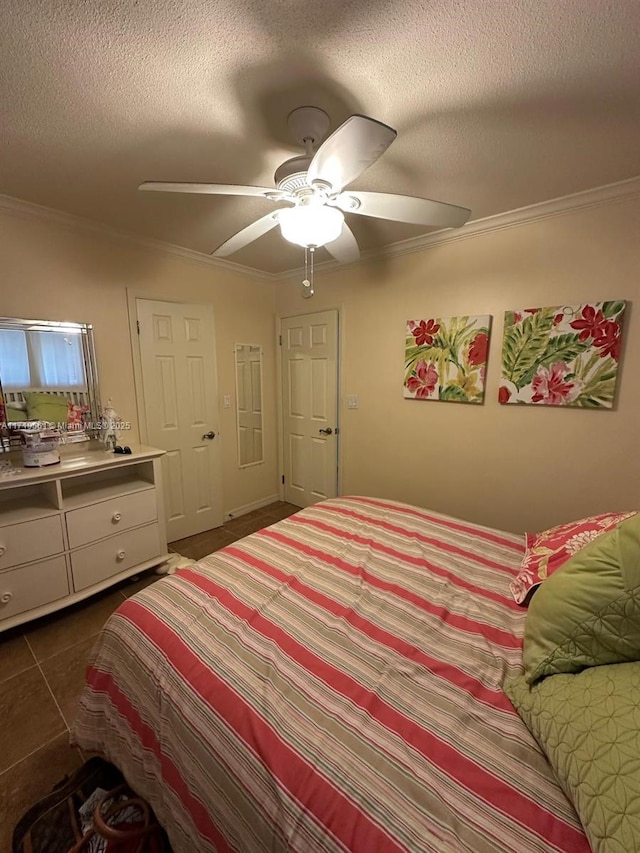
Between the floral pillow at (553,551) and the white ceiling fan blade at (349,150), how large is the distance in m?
1.46

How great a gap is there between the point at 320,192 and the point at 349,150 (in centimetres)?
27

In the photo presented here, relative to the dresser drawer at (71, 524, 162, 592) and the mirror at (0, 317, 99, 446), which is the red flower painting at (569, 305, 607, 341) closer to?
the dresser drawer at (71, 524, 162, 592)

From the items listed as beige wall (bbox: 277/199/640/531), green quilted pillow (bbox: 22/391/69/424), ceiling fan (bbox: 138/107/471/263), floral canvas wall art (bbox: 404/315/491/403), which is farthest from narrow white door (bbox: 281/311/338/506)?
green quilted pillow (bbox: 22/391/69/424)

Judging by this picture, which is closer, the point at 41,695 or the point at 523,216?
the point at 41,695

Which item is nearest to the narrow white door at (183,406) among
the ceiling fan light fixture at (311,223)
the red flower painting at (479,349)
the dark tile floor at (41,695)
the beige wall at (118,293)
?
the beige wall at (118,293)

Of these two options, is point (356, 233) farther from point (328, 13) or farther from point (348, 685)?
point (348, 685)

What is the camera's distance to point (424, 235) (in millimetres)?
2506

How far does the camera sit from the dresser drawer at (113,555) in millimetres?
2098

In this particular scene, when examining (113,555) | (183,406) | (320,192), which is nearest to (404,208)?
(320,192)

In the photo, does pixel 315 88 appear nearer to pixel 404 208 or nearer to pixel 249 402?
pixel 404 208

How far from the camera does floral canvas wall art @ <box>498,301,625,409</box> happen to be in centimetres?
196

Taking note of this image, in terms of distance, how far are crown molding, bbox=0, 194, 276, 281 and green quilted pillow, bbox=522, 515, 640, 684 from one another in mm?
3125

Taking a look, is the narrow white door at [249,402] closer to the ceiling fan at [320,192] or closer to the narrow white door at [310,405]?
the narrow white door at [310,405]

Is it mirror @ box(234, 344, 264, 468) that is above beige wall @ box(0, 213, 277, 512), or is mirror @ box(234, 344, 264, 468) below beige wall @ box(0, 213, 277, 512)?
below
